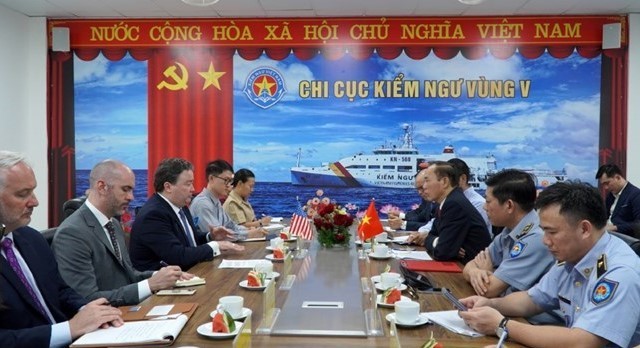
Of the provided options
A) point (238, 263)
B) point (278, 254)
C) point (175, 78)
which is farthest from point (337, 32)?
point (238, 263)

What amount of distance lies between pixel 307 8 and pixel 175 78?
166 cm

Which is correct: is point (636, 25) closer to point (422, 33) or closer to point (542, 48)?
point (542, 48)

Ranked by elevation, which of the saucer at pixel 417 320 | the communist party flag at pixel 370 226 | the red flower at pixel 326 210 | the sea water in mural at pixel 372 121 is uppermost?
the sea water in mural at pixel 372 121

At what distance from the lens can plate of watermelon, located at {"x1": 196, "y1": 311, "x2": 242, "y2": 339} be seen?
1574mm

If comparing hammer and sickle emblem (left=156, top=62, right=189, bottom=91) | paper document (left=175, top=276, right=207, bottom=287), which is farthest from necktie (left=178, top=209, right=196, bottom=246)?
hammer and sickle emblem (left=156, top=62, right=189, bottom=91)

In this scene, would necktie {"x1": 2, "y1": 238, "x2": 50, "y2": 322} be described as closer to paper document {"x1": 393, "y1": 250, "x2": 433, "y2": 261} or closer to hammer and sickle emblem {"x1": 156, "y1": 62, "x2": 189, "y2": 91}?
paper document {"x1": 393, "y1": 250, "x2": 433, "y2": 261}

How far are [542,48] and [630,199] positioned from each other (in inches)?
70.0

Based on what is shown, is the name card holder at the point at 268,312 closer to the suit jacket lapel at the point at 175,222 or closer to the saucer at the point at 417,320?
the saucer at the point at 417,320

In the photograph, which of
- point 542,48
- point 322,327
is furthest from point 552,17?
point 322,327

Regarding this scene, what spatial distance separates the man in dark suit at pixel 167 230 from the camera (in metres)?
2.83

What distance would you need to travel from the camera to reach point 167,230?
2887mm

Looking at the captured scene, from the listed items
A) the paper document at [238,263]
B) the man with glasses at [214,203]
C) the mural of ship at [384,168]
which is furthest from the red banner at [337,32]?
the paper document at [238,263]

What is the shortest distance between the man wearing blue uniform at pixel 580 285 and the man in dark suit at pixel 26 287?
1.22m

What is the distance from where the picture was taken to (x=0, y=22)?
16.8 ft
